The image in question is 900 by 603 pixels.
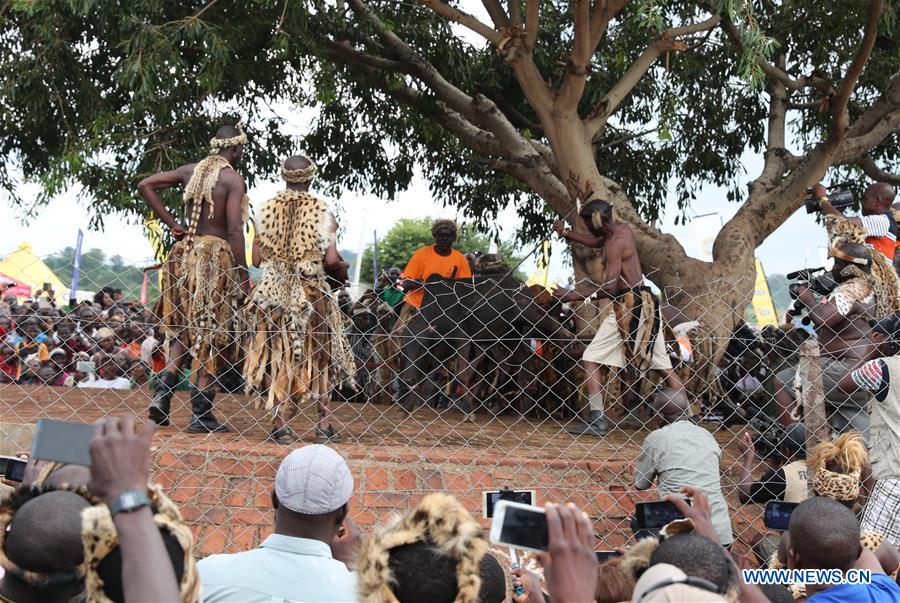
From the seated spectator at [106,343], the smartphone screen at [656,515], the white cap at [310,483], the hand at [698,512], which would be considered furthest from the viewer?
the seated spectator at [106,343]

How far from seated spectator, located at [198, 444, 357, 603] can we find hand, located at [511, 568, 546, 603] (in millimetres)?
503

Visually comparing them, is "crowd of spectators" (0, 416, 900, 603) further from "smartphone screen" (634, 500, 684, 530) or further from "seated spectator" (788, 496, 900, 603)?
"smartphone screen" (634, 500, 684, 530)

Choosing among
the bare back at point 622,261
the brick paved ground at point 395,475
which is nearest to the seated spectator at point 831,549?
the brick paved ground at point 395,475

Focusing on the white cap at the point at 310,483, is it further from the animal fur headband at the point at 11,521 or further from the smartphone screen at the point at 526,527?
the smartphone screen at the point at 526,527

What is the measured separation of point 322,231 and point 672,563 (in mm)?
4298

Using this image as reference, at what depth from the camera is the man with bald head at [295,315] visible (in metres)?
6.14

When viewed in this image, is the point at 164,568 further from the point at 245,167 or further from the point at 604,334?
the point at 245,167

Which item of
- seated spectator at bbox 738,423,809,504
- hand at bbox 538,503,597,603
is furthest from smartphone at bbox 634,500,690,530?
seated spectator at bbox 738,423,809,504

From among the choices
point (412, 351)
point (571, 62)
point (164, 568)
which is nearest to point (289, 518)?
point (164, 568)

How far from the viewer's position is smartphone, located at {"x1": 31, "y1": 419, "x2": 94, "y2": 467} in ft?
6.34

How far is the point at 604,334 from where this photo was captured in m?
7.04

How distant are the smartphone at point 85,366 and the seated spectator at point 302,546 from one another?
27.6 feet

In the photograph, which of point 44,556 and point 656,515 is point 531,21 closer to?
point 656,515

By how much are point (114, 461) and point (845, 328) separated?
529 cm
